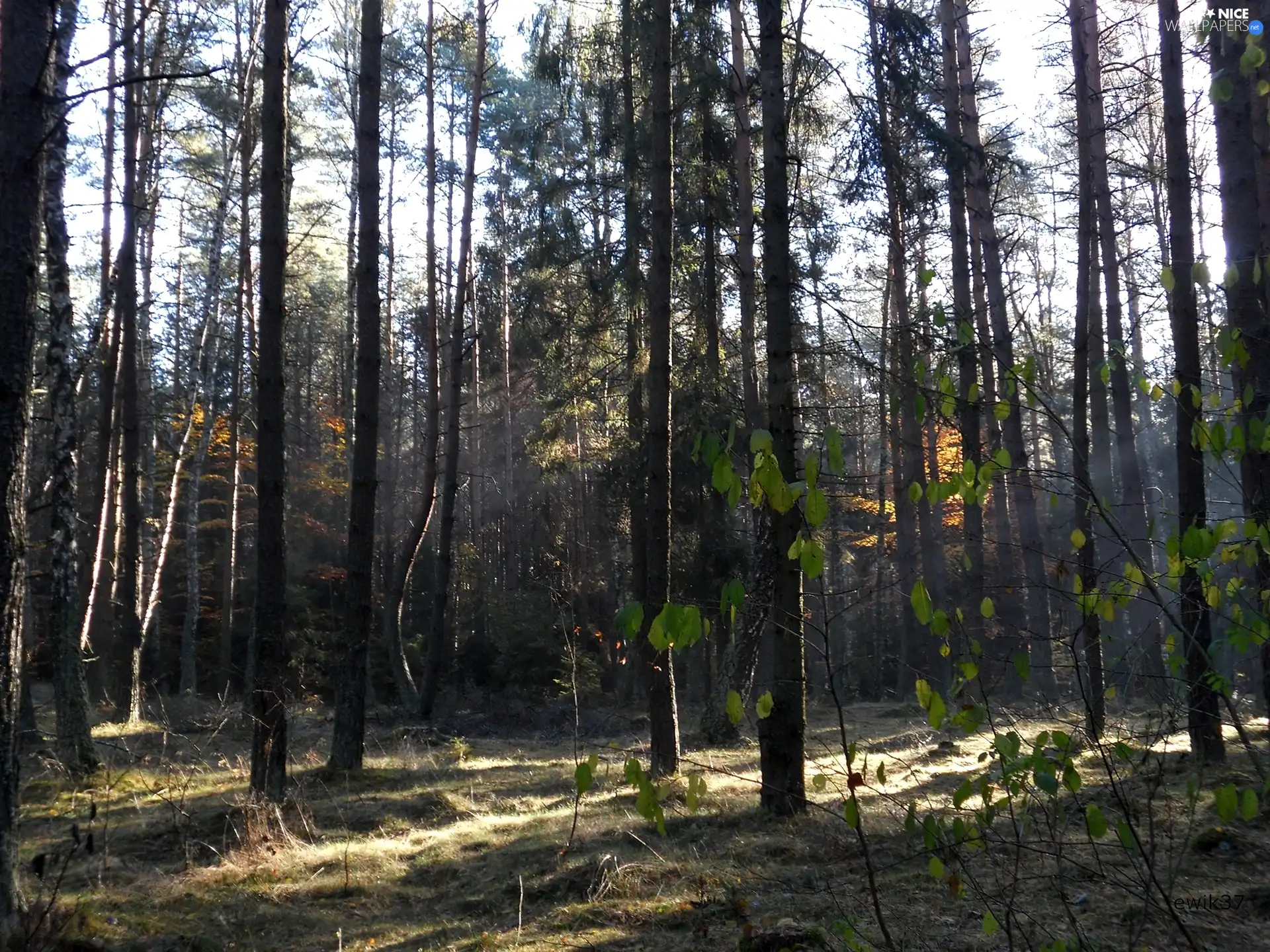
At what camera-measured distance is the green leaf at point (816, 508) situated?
2.11 meters

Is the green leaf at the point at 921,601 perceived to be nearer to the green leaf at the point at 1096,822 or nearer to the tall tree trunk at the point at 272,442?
the green leaf at the point at 1096,822

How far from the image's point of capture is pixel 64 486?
9148 millimetres

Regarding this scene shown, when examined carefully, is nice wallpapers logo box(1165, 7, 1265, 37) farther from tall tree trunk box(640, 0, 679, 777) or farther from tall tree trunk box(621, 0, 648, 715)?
tall tree trunk box(621, 0, 648, 715)

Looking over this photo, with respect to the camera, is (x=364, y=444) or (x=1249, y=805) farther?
(x=364, y=444)

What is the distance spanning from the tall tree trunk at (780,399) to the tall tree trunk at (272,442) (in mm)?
4163

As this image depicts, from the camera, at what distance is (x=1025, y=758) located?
2.55m

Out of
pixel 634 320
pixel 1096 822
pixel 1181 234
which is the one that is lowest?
Result: pixel 1096 822

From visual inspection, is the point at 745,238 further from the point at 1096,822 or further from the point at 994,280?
the point at 1096,822

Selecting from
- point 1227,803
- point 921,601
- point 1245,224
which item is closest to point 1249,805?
point 1227,803

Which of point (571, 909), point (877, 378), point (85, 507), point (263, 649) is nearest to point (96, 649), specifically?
point (263, 649)

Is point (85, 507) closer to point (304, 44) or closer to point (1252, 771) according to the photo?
point (304, 44)

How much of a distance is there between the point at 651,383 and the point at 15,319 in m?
5.86

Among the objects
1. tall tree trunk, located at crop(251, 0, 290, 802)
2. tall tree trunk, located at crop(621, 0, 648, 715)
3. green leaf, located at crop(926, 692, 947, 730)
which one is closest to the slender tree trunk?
green leaf, located at crop(926, 692, 947, 730)

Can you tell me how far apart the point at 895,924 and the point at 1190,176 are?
7.56 meters
